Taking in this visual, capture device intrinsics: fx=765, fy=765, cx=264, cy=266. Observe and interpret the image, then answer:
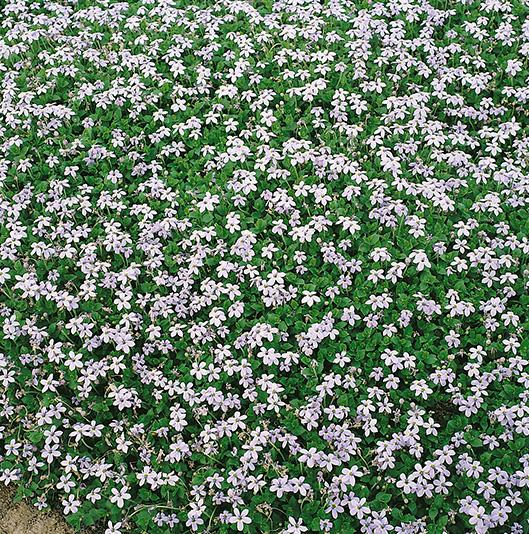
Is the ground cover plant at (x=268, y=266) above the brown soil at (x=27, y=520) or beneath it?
above

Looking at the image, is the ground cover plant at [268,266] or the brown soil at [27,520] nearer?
the ground cover plant at [268,266]

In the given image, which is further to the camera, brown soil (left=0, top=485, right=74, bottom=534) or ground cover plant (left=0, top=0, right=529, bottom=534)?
brown soil (left=0, top=485, right=74, bottom=534)

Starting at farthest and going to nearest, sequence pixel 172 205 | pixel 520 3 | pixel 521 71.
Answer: pixel 520 3, pixel 521 71, pixel 172 205

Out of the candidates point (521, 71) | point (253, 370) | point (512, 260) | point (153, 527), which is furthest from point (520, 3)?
point (153, 527)

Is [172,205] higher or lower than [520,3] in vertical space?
lower

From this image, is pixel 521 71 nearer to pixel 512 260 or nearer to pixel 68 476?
pixel 512 260
